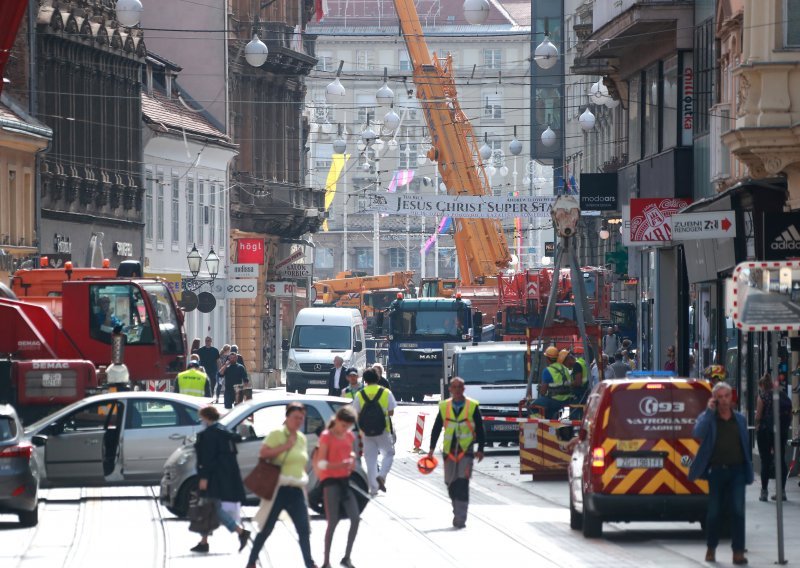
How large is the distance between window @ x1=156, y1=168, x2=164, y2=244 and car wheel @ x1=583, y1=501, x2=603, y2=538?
43.8 m

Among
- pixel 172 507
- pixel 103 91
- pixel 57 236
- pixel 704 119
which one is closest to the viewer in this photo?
pixel 172 507

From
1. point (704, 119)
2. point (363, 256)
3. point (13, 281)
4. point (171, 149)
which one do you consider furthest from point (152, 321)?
point (363, 256)

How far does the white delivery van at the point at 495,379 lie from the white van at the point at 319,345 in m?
19.3

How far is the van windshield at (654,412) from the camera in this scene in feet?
64.5

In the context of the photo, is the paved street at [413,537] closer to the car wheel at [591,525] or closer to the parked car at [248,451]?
the car wheel at [591,525]

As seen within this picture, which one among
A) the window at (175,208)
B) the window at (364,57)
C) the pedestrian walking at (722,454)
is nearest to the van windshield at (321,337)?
the window at (175,208)

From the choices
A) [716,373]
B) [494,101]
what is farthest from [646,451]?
[494,101]

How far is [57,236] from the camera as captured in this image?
53.5 m

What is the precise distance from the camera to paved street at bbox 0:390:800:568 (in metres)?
18.7

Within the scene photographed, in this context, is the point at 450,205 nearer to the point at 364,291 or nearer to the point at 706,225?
the point at 706,225

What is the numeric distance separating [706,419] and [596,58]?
25419mm

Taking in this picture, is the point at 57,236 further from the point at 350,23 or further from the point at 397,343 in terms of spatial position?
the point at 350,23

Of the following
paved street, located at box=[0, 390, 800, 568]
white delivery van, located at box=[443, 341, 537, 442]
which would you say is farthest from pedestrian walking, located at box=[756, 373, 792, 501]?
white delivery van, located at box=[443, 341, 537, 442]

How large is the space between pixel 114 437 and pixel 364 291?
70.5m
